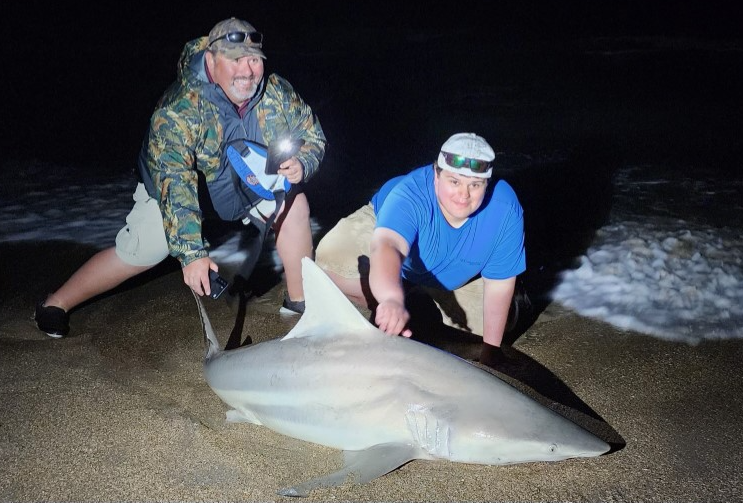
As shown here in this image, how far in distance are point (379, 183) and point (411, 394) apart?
19.0 feet

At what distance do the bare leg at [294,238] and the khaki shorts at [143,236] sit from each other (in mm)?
769

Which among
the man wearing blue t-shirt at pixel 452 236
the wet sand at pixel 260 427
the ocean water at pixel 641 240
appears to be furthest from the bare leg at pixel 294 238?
the ocean water at pixel 641 240

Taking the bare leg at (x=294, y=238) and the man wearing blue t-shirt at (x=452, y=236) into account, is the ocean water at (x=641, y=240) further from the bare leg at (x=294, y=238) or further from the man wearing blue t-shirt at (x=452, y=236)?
the bare leg at (x=294, y=238)

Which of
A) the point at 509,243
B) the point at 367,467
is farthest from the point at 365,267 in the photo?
the point at 367,467

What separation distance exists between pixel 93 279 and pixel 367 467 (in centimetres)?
249

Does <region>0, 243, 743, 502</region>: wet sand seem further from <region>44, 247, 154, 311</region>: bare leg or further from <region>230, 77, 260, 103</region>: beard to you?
<region>230, 77, 260, 103</region>: beard

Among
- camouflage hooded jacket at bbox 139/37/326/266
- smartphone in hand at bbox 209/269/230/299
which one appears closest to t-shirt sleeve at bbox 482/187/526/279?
camouflage hooded jacket at bbox 139/37/326/266

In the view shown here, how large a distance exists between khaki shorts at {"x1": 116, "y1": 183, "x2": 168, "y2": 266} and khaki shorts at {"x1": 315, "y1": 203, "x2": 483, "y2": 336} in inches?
42.8

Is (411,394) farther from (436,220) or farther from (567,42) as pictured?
(567,42)

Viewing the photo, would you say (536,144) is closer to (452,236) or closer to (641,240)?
(641,240)

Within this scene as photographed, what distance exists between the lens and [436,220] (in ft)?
11.5

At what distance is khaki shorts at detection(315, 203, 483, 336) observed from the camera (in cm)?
428

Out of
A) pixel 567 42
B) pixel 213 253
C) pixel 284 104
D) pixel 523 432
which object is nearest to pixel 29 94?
pixel 213 253

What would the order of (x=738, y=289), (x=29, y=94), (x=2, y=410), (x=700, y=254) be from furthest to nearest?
(x=29, y=94), (x=700, y=254), (x=738, y=289), (x=2, y=410)
